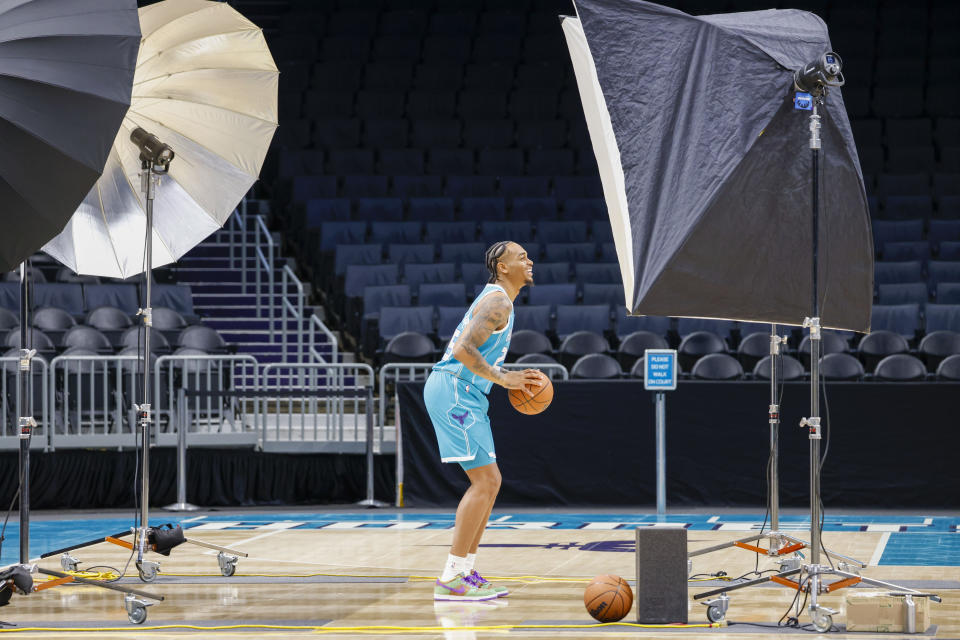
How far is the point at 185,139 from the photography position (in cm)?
747

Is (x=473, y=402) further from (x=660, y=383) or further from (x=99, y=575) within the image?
(x=660, y=383)

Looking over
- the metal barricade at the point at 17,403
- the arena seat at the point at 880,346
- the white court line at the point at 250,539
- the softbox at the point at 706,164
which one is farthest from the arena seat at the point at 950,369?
the metal barricade at the point at 17,403

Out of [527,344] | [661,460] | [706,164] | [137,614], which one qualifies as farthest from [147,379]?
[527,344]

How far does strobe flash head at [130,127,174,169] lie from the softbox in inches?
94.5

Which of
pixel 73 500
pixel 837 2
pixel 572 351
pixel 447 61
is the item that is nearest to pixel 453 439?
pixel 73 500

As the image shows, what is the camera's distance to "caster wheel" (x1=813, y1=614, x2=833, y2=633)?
5410 millimetres

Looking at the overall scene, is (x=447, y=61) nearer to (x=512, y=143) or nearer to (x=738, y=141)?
(x=512, y=143)

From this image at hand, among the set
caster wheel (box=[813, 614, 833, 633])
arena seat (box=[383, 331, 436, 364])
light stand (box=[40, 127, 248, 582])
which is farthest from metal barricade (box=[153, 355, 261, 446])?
caster wheel (box=[813, 614, 833, 633])

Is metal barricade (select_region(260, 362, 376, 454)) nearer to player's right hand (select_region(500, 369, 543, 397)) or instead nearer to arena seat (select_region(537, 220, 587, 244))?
arena seat (select_region(537, 220, 587, 244))

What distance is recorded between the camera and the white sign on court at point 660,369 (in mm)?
11359

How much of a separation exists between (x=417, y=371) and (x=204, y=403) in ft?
7.38

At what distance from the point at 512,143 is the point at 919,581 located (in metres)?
13.9

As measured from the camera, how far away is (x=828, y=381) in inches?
492

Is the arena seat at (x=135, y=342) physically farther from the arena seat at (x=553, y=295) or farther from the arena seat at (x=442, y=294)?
the arena seat at (x=553, y=295)
